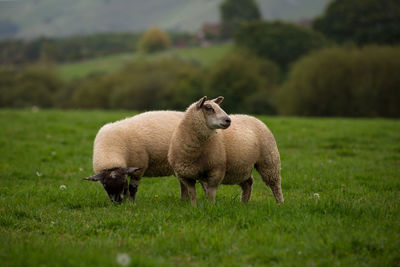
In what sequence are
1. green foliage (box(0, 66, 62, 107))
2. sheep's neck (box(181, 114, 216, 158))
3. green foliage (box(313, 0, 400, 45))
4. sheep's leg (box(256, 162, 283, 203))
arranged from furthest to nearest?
green foliage (box(0, 66, 62, 107)) < green foliage (box(313, 0, 400, 45)) < sheep's leg (box(256, 162, 283, 203)) < sheep's neck (box(181, 114, 216, 158))

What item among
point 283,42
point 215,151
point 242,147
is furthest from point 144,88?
point 215,151

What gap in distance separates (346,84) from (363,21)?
65.6ft

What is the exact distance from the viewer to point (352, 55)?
123ft

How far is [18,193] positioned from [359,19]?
176 ft

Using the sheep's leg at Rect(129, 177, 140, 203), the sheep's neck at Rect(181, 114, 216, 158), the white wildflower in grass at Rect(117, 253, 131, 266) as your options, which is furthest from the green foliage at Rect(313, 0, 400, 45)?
the white wildflower in grass at Rect(117, 253, 131, 266)

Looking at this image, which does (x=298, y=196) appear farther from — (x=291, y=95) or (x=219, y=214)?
(x=291, y=95)

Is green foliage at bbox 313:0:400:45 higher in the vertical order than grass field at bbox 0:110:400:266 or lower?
higher

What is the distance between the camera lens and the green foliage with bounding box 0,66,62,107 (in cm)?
6091

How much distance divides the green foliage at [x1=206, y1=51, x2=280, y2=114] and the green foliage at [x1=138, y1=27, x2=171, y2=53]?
5953 cm

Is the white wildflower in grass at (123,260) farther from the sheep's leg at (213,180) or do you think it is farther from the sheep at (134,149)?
the sheep at (134,149)

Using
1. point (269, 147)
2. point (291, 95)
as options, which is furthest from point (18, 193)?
point (291, 95)

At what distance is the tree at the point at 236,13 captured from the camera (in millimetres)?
92000

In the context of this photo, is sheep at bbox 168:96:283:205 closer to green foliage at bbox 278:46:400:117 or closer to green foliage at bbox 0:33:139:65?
green foliage at bbox 278:46:400:117

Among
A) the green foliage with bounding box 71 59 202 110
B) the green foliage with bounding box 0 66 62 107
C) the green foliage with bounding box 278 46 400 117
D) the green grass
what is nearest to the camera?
the green foliage with bounding box 278 46 400 117
